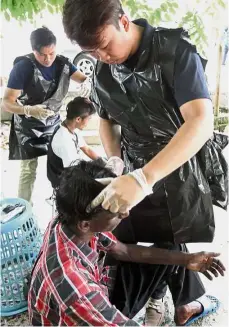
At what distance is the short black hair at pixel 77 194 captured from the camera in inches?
44.8

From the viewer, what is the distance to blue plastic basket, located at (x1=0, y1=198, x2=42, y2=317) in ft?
5.89

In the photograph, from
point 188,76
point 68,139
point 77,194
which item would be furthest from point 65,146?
point 188,76

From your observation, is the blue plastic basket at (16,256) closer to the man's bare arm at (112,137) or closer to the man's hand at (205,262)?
the man's bare arm at (112,137)

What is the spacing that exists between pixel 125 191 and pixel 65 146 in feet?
3.90

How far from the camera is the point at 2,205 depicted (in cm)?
198

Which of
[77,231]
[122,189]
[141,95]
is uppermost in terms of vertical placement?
[141,95]

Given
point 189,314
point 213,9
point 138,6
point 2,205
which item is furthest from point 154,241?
point 213,9

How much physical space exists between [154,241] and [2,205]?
0.89 metres

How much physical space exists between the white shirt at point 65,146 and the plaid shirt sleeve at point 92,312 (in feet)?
3.67

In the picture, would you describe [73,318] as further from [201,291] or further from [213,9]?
[213,9]

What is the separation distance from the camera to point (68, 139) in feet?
7.11

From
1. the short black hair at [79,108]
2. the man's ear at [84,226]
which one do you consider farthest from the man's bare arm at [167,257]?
the short black hair at [79,108]

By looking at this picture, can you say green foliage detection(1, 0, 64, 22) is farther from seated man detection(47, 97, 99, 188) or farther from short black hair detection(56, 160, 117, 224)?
short black hair detection(56, 160, 117, 224)

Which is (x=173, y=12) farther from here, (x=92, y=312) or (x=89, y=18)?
(x=92, y=312)
